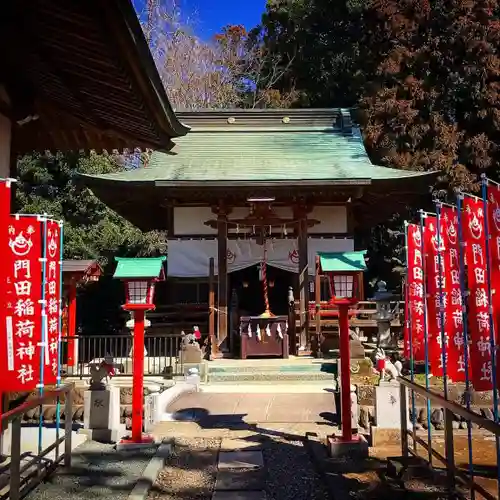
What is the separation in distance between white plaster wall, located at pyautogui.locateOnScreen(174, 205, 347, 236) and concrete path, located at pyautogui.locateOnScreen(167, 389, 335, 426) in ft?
17.2

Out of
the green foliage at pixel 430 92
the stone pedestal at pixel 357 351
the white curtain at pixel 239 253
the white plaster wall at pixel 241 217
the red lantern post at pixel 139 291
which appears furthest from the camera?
the green foliage at pixel 430 92

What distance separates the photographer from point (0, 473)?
4.54 meters

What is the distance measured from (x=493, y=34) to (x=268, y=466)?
58.8 feet

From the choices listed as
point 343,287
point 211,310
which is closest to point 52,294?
point 343,287

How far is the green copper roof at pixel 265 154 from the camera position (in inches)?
530

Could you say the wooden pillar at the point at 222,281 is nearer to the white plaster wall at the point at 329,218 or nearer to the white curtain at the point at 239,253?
Result: the white curtain at the point at 239,253

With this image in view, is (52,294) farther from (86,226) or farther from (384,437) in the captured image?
(86,226)

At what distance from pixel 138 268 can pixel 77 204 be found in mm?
15086

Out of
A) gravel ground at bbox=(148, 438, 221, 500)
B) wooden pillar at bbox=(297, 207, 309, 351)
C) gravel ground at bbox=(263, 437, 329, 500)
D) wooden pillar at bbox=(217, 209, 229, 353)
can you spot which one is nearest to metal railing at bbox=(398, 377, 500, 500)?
gravel ground at bbox=(263, 437, 329, 500)

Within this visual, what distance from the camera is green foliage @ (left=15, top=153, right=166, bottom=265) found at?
20.3 meters

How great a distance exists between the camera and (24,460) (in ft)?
17.7

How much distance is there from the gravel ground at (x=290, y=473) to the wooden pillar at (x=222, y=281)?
649 centimetres

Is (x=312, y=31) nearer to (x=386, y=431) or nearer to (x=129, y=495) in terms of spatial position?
(x=386, y=431)

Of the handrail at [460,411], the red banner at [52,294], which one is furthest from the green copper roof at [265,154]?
the handrail at [460,411]
